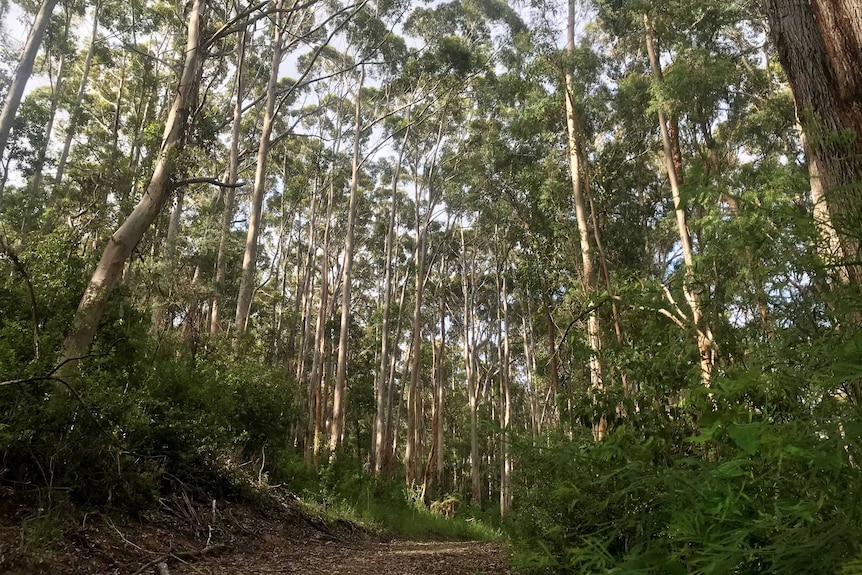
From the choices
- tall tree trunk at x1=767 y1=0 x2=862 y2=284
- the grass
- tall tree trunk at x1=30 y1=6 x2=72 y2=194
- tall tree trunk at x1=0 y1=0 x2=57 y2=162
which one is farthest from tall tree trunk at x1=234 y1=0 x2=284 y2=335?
tall tree trunk at x1=767 y1=0 x2=862 y2=284

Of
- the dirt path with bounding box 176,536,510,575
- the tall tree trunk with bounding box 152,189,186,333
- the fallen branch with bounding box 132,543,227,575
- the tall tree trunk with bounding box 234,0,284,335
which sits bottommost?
the dirt path with bounding box 176,536,510,575

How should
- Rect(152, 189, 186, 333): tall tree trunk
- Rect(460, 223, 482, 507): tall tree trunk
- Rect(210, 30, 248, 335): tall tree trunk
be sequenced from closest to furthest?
Rect(152, 189, 186, 333): tall tree trunk < Rect(210, 30, 248, 335): tall tree trunk < Rect(460, 223, 482, 507): tall tree trunk

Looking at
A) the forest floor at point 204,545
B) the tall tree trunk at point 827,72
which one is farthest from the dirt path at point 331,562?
the tall tree trunk at point 827,72

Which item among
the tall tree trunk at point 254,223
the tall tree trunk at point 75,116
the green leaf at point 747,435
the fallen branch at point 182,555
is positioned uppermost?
the tall tree trunk at point 75,116

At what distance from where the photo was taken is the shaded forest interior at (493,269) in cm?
147

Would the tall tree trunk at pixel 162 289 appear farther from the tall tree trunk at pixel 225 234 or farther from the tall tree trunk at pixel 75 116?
the tall tree trunk at pixel 75 116

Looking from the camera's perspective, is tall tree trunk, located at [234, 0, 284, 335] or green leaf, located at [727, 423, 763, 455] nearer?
green leaf, located at [727, 423, 763, 455]

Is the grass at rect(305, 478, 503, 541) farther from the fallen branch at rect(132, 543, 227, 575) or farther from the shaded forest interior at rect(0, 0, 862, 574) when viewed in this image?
the fallen branch at rect(132, 543, 227, 575)

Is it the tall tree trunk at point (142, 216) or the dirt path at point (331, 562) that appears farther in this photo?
the tall tree trunk at point (142, 216)

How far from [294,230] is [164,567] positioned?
807 inches

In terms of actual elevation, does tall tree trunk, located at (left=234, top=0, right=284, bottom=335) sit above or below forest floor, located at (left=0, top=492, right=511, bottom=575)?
above

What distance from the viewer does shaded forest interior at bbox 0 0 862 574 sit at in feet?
4.83

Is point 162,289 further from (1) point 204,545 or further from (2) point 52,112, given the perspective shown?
(2) point 52,112

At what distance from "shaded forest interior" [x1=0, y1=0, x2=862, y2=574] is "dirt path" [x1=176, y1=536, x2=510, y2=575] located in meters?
0.77
